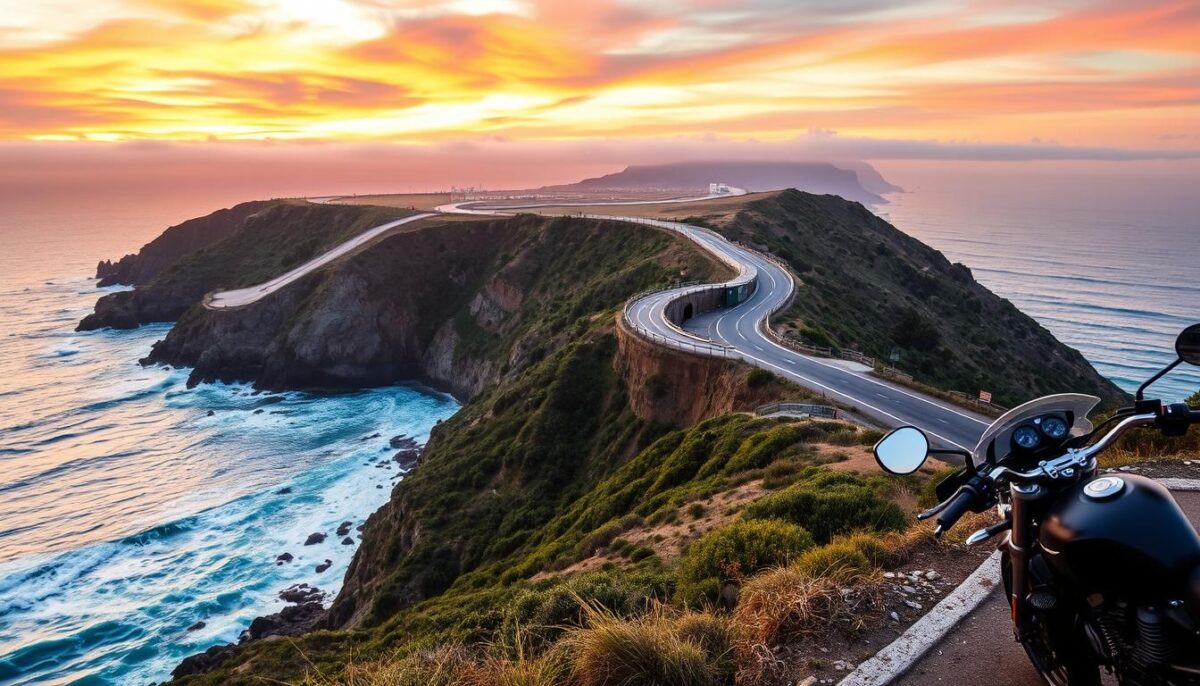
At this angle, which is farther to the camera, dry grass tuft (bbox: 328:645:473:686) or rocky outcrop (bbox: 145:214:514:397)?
rocky outcrop (bbox: 145:214:514:397)

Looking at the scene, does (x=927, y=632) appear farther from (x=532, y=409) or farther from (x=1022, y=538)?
(x=532, y=409)

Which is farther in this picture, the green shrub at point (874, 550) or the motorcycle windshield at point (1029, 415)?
the green shrub at point (874, 550)

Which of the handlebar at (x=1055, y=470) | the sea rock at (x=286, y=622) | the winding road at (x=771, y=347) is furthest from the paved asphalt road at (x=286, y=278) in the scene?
the handlebar at (x=1055, y=470)

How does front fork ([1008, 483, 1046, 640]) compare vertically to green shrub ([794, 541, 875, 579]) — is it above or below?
above

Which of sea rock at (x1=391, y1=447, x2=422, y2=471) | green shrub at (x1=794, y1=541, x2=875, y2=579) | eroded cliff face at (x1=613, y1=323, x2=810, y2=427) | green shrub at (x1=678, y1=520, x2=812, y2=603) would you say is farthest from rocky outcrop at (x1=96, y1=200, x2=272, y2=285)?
green shrub at (x1=794, y1=541, x2=875, y2=579)

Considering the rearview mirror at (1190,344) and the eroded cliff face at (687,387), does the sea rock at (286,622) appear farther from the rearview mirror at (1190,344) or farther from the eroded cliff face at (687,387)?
the rearview mirror at (1190,344)

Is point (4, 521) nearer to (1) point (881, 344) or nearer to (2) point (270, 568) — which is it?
(2) point (270, 568)

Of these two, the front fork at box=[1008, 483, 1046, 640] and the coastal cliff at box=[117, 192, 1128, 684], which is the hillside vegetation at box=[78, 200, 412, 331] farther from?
the front fork at box=[1008, 483, 1046, 640]

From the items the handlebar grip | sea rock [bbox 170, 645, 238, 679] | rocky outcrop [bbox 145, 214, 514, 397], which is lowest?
sea rock [bbox 170, 645, 238, 679]
